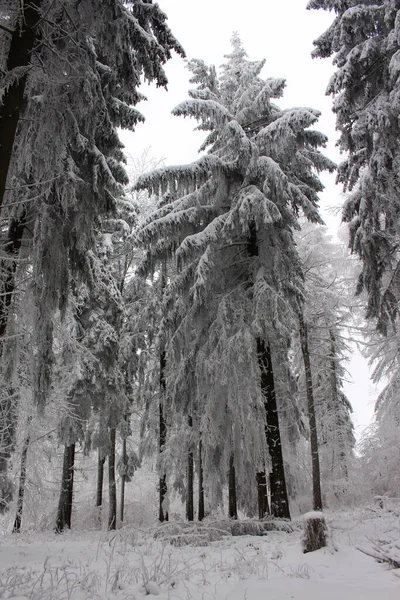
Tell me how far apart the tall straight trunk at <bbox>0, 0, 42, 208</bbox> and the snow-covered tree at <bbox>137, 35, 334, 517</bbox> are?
17.6 feet

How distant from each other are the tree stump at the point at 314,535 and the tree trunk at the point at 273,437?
3.69 meters

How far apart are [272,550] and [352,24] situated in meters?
10.0

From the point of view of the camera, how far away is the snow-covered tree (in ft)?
33.1

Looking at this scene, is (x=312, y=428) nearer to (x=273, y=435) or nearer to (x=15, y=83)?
(x=273, y=435)

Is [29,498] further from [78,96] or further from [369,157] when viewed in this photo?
[369,157]

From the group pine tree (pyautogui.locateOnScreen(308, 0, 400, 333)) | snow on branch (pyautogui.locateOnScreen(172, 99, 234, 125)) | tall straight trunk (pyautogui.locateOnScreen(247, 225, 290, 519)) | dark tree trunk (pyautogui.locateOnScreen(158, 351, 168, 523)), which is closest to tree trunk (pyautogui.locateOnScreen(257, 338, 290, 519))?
tall straight trunk (pyautogui.locateOnScreen(247, 225, 290, 519))

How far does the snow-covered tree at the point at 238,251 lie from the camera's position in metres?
10.1

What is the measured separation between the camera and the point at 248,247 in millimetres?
12016

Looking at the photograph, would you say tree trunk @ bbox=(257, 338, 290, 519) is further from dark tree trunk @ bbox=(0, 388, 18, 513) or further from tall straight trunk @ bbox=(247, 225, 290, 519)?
dark tree trunk @ bbox=(0, 388, 18, 513)

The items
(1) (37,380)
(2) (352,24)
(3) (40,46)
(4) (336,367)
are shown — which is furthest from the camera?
(4) (336,367)

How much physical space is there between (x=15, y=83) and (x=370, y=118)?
21.9 ft

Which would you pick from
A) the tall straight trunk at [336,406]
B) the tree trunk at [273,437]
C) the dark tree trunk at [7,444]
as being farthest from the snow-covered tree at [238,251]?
the tall straight trunk at [336,406]

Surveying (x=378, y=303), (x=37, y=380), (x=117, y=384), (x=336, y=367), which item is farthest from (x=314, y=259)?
(x=37, y=380)

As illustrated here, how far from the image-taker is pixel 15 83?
503cm
